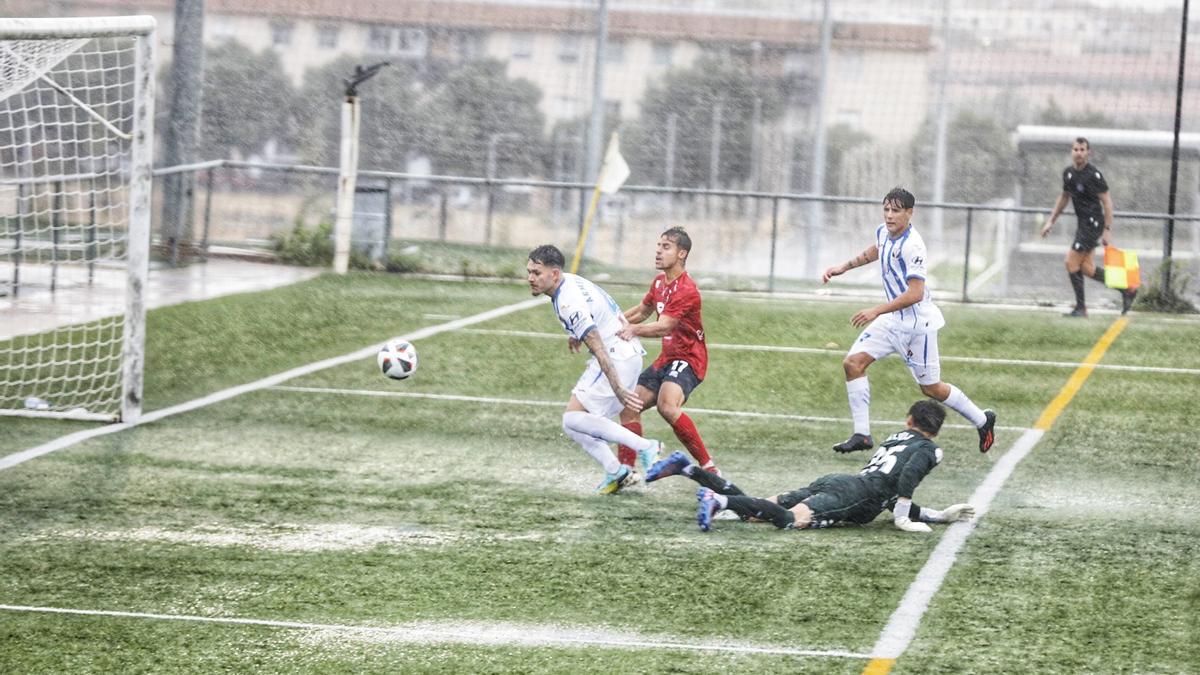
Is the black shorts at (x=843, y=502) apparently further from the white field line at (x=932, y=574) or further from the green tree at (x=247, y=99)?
the green tree at (x=247, y=99)

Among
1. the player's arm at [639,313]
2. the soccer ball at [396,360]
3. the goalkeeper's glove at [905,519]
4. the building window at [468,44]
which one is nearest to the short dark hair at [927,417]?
the goalkeeper's glove at [905,519]

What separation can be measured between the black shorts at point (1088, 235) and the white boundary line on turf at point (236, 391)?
6446 mm

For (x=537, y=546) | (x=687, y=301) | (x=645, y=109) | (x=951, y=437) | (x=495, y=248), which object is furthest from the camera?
(x=645, y=109)

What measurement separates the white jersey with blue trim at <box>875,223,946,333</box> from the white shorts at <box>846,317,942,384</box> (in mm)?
62

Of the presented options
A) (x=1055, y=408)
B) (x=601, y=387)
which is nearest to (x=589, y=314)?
(x=601, y=387)

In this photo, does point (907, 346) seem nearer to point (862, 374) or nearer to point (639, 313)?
point (862, 374)

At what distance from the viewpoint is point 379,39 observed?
36188 millimetres

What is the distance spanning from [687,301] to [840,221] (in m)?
19.9

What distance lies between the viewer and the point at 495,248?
84.6ft

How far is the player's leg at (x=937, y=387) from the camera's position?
1180 centimetres

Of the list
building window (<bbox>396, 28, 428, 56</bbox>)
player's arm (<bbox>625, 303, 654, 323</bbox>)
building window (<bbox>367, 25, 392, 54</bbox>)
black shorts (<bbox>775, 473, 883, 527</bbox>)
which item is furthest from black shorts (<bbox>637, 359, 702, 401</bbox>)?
building window (<bbox>367, 25, 392, 54</bbox>)

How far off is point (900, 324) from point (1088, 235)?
8.47m

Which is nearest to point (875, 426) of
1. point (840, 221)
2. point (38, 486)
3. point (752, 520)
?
point (752, 520)

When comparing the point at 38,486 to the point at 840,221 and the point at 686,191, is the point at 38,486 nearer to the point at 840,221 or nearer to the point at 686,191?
the point at 686,191
